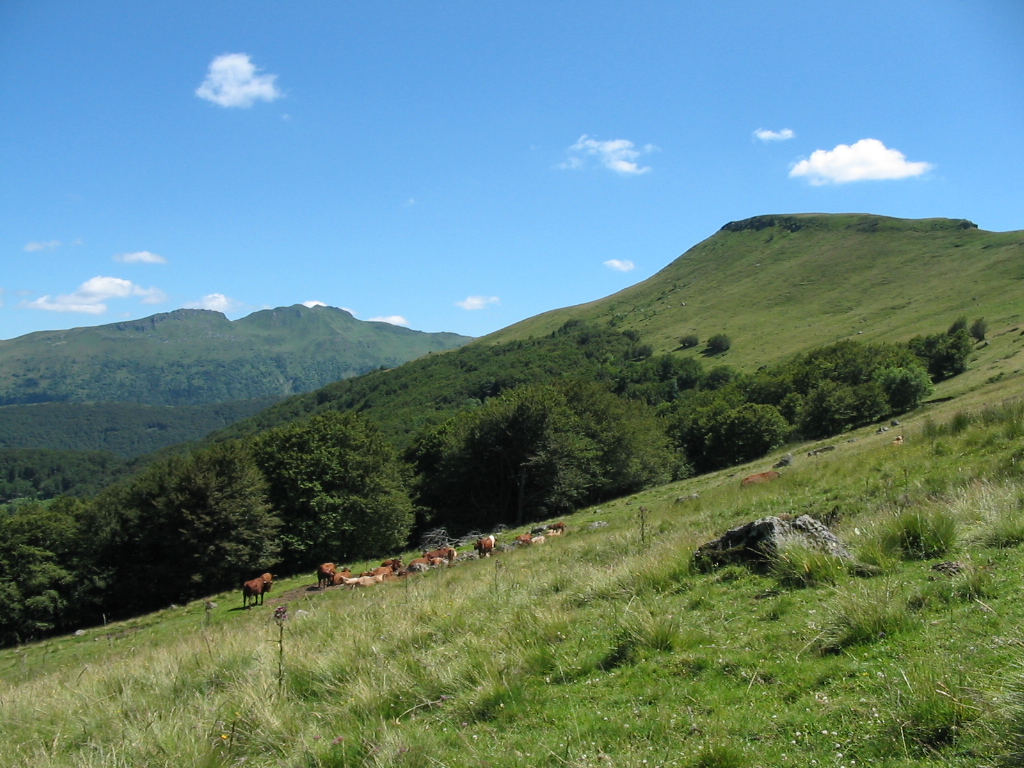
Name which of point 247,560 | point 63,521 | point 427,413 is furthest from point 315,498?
point 427,413

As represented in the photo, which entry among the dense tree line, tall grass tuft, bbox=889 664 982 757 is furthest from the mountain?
tall grass tuft, bbox=889 664 982 757

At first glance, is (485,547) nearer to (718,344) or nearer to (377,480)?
(377,480)

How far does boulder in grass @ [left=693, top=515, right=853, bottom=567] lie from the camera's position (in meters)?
7.79

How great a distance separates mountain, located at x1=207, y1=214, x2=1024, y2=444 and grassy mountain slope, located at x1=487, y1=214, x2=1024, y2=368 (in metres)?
0.40

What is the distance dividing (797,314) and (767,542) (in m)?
155

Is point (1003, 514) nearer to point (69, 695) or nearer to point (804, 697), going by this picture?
point (804, 697)

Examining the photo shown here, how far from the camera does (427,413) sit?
119 m

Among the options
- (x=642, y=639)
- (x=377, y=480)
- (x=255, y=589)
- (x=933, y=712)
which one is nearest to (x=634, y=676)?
(x=642, y=639)

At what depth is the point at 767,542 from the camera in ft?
27.1

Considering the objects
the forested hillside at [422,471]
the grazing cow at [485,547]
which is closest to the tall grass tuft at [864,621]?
the grazing cow at [485,547]

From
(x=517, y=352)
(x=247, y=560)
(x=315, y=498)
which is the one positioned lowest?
(x=247, y=560)

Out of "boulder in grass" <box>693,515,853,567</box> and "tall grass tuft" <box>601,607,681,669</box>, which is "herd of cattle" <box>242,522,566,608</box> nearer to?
"boulder in grass" <box>693,515,853,567</box>

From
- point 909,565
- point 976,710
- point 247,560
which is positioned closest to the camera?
point 976,710

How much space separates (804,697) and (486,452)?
53.0 meters
